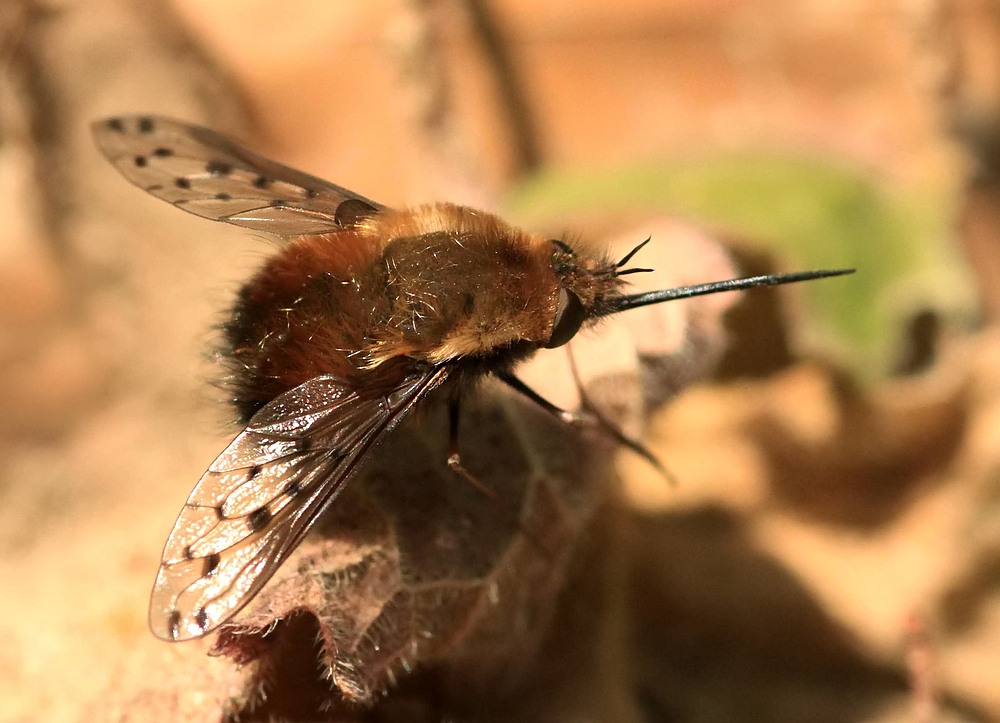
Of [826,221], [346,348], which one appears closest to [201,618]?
[346,348]

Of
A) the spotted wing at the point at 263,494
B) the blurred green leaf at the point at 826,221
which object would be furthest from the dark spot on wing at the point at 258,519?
the blurred green leaf at the point at 826,221

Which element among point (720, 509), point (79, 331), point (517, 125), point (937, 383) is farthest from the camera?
point (517, 125)

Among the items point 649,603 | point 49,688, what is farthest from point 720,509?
point 49,688

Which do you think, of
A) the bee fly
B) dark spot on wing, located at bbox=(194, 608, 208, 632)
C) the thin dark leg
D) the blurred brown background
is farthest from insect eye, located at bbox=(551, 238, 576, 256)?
dark spot on wing, located at bbox=(194, 608, 208, 632)

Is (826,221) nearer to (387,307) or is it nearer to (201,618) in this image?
(387,307)

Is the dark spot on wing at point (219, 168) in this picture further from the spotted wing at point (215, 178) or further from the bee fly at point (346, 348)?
the bee fly at point (346, 348)

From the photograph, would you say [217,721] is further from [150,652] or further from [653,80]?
[653,80]
